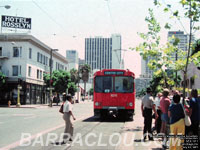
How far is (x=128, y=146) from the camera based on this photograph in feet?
29.9

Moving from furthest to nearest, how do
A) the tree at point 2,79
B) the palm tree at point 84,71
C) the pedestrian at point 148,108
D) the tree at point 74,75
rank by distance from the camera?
the palm tree at point 84,71
the tree at point 74,75
the tree at point 2,79
the pedestrian at point 148,108

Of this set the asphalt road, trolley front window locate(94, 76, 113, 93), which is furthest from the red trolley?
the asphalt road

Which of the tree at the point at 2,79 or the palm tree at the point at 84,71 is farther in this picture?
the palm tree at the point at 84,71

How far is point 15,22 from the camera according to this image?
50469 millimetres

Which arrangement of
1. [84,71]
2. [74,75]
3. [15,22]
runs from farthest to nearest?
Answer: [84,71], [74,75], [15,22]

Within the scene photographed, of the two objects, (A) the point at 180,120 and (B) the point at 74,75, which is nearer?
(A) the point at 180,120

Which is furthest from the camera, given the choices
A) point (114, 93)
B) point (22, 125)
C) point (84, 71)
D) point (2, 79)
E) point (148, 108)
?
point (84, 71)

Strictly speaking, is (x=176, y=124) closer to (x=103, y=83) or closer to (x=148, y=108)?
(x=148, y=108)

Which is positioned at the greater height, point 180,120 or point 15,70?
point 15,70

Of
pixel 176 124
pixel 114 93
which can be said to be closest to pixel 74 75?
pixel 114 93

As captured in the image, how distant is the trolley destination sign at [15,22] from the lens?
49.9 m

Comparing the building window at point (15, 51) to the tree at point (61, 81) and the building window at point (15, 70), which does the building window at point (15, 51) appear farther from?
the tree at point (61, 81)

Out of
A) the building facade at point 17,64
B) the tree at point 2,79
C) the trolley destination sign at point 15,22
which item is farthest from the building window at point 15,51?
the tree at point 2,79

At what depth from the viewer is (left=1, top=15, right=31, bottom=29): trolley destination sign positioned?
49.9 m
